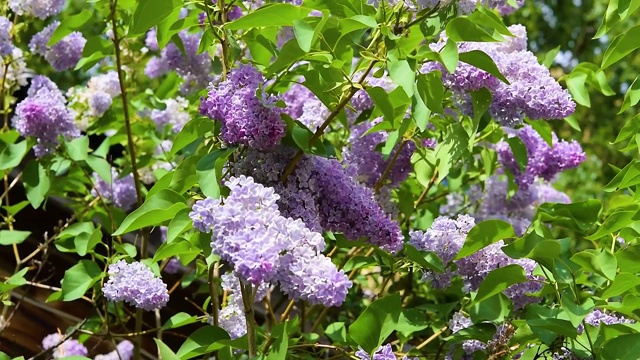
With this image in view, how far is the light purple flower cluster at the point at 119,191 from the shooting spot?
2428mm

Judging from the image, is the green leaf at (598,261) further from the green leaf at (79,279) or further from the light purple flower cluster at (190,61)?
the light purple flower cluster at (190,61)

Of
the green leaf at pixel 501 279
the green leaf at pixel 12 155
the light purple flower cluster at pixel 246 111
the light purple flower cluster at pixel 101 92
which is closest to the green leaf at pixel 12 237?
the green leaf at pixel 12 155

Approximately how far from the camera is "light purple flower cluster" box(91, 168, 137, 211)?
2.43 metres

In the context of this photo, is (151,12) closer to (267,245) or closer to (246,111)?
(246,111)

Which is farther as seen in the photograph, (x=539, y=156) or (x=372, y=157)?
(x=539, y=156)

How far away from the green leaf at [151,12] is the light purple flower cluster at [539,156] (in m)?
1.16

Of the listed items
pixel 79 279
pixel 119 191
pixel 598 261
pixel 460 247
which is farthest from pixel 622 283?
pixel 119 191

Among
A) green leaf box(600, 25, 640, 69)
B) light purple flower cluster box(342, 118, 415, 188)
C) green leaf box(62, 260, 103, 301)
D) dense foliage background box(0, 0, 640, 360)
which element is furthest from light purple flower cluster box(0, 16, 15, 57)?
green leaf box(600, 25, 640, 69)

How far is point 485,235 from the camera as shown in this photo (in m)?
1.40

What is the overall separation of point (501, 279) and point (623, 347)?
205 millimetres

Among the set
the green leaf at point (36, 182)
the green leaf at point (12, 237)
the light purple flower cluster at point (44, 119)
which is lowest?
the green leaf at point (12, 237)

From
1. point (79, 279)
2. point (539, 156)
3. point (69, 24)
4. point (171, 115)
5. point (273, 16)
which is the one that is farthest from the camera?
point (171, 115)

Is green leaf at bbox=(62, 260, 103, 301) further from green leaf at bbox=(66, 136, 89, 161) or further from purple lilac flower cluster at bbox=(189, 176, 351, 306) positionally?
purple lilac flower cluster at bbox=(189, 176, 351, 306)

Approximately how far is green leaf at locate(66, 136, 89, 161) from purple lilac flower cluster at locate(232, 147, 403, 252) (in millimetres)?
846
